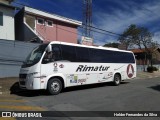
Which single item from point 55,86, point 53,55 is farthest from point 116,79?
point 53,55

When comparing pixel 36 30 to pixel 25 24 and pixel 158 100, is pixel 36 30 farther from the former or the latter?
pixel 158 100

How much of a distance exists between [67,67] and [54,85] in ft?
4.49

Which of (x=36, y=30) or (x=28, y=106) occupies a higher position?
(x=36, y=30)

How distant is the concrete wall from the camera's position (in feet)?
59.1

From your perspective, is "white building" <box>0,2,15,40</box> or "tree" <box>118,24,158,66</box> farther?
"tree" <box>118,24,158,66</box>

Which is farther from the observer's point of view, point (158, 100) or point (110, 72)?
point (110, 72)

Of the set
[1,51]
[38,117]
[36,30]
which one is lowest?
[38,117]

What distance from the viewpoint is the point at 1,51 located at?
59.1 feet

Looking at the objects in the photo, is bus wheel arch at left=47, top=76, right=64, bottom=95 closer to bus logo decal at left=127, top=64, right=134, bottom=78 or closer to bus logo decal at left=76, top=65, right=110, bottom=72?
bus logo decal at left=76, top=65, right=110, bottom=72

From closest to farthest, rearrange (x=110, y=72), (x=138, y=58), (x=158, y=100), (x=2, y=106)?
(x=2, y=106) → (x=158, y=100) → (x=110, y=72) → (x=138, y=58)

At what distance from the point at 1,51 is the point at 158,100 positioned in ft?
38.2

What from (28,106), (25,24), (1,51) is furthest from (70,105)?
(25,24)

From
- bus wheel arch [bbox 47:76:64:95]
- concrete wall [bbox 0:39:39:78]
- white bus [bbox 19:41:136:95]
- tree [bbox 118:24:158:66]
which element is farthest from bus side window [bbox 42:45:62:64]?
tree [bbox 118:24:158:66]

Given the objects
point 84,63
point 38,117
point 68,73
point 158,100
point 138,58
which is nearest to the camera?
point 38,117
